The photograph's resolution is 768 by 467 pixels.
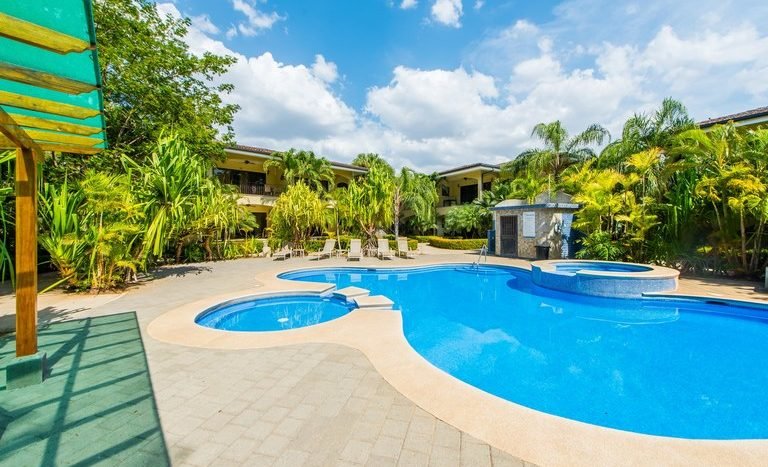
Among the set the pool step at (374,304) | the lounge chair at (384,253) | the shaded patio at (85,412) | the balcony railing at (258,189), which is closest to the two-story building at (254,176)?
the balcony railing at (258,189)

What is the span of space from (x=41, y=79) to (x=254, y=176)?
2661 centimetres

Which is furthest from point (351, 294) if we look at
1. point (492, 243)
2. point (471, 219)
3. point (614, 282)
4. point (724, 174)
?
point (471, 219)

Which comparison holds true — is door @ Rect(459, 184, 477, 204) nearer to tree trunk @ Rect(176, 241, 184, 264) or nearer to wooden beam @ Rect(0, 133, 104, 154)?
tree trunk @ Rect(176, 241, 184, 264)

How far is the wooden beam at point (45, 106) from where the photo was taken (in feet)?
10.6

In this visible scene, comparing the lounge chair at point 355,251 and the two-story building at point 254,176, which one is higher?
the two-story building at point 254,176

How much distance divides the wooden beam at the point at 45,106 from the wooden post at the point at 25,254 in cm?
103

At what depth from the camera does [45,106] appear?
3449mm

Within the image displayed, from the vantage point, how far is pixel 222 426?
3.06 m

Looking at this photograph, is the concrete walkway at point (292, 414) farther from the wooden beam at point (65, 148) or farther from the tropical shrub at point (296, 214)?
the tropical shrub at point (296, 214)

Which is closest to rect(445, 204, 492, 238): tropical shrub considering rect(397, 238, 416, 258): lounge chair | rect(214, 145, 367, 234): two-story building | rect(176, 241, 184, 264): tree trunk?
rect(397, 238, 416, 258): lounge chair

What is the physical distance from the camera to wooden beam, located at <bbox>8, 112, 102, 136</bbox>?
369 cm

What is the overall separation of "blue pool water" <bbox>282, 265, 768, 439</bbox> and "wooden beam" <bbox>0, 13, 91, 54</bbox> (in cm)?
579

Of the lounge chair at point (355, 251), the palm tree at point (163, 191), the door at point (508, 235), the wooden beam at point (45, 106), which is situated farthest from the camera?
the door at point (508, 235)

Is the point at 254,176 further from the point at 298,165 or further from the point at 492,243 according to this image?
the point at 492,243
